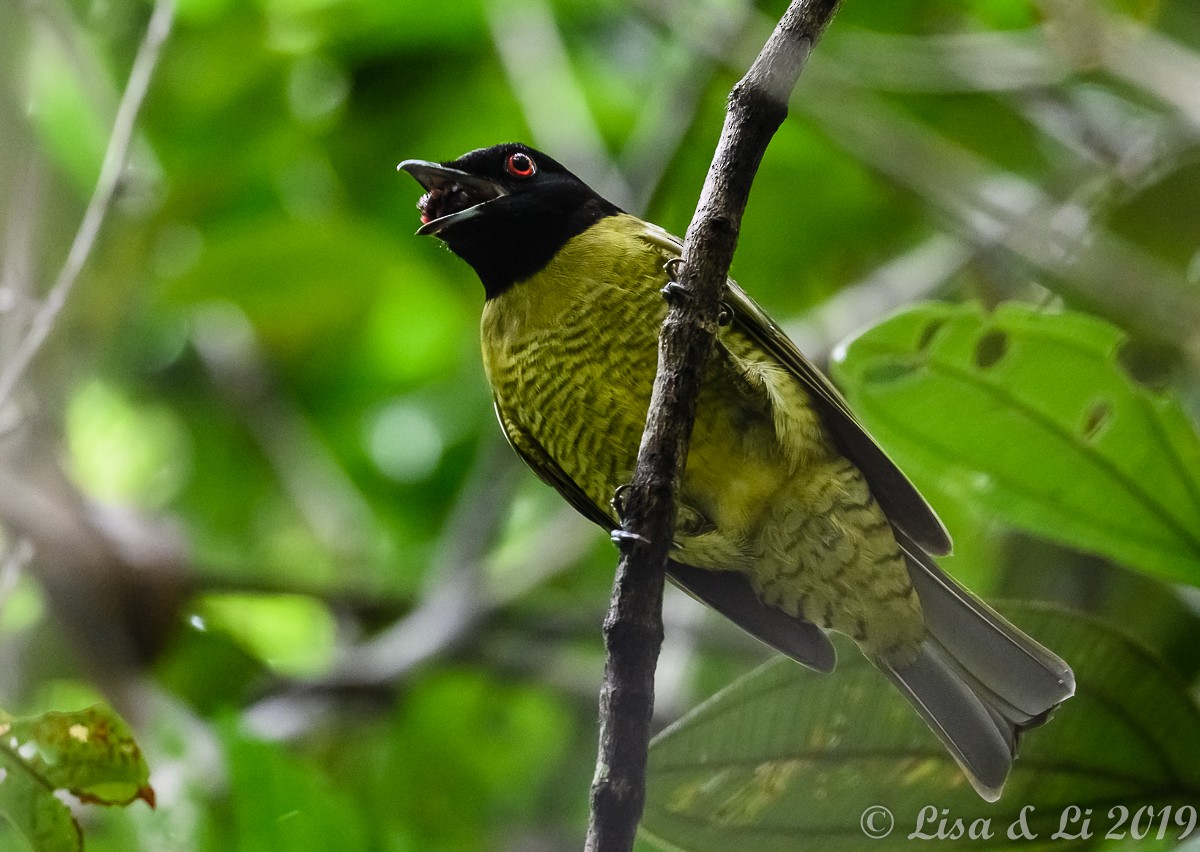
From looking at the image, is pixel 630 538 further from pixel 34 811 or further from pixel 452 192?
pixel 452 192

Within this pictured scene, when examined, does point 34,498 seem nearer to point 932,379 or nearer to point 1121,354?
point 932,379

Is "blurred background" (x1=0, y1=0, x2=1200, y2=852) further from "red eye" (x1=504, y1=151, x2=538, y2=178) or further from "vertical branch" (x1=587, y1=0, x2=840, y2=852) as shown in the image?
"vertical branch" (x1=587, y1=0, x2=840, y2=852)

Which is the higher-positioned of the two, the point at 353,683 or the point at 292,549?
the point at 353,683

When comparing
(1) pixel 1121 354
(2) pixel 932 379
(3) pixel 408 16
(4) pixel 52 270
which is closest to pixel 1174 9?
(1) pixel 1121 354

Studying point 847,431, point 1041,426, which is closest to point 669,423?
point 1041,426

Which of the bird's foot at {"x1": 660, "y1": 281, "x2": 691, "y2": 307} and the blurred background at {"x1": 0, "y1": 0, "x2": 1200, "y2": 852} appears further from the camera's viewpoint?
the blurred background at {"x1": 0, "y1": 0, "x2": 1200, "y2": 852}

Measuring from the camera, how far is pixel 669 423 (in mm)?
1811

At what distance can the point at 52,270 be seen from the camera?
4.32 metres

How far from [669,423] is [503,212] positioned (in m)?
1.36

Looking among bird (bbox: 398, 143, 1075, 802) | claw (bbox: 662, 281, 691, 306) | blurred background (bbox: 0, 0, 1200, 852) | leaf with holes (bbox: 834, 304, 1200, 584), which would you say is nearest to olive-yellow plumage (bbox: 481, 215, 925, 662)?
bird (bbox: 398, 143, 1075, 802)

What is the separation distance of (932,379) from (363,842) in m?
1.25

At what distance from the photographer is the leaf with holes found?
2145 mm

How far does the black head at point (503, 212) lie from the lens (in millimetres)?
3033

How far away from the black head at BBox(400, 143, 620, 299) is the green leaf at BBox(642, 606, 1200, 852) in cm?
133
